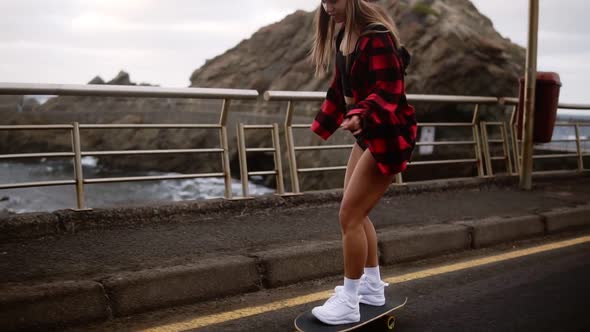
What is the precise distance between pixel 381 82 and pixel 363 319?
4.21 feet

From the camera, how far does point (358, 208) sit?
3.23 m

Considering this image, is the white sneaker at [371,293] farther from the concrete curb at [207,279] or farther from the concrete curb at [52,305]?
the concrete curb at [52,305]

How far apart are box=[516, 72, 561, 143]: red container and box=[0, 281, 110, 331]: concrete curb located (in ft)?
21.3

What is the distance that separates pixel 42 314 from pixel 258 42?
152 feet

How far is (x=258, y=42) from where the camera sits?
4841cm

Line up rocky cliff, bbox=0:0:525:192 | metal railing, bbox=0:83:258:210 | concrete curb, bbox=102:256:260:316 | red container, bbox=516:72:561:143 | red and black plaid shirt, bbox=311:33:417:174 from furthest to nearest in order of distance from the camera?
rocky cliff, bbox=0:0:525:192, red container, bbox=516:72:561:143, metal railing, bbox=0:83:258:210, concrete curb, bbox=102:256:260:316, red and black plaid shirt, bbox=311:33:417:174

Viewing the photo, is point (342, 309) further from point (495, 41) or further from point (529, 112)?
point (495, 41)

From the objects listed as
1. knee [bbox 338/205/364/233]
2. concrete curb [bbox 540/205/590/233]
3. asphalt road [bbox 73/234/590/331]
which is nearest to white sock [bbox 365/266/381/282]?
asphalt road [bbox 73/234/590/331]

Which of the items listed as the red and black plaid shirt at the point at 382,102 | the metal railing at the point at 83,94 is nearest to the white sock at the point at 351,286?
the red and black plaid shirt at the point at 382,102

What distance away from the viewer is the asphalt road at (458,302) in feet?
11.7

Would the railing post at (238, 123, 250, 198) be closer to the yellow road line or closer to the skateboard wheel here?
the yellow road line

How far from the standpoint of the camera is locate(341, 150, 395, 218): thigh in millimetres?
3215

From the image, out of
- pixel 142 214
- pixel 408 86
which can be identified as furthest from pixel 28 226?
pixel 408 86

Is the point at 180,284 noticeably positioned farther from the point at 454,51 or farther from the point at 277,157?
the point at 454,51
